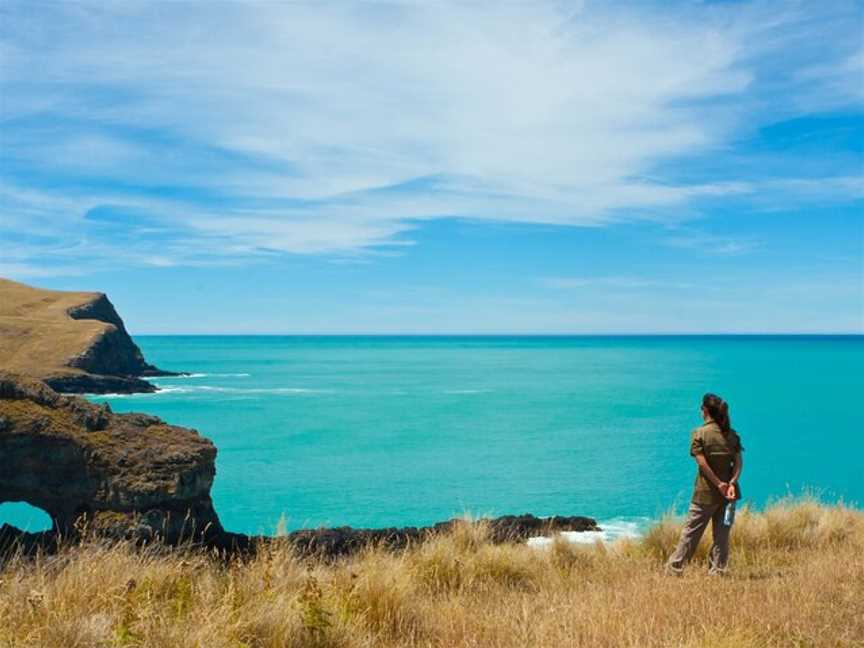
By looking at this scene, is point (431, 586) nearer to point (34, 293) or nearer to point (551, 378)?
point (551, 378)

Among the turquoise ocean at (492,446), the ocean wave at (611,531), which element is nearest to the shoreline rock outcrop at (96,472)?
the turquoise ocean at (492,446)

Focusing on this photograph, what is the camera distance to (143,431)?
15.2 m

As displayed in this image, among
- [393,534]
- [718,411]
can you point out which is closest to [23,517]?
[393,534]

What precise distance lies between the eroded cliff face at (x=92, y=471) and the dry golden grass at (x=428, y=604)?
5649mm

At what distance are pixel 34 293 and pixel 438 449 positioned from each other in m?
114

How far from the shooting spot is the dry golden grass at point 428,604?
564 centimetres

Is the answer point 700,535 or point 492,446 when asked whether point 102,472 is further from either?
point 492,446

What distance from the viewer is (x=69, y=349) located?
3807 inches

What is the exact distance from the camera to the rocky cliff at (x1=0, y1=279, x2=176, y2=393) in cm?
9006

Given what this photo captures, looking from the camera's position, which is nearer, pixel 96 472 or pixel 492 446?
pixel 96 472

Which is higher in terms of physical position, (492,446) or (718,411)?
(718,411)

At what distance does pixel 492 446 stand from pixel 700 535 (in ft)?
138

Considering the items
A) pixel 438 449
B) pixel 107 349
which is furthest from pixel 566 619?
pixel 107 349

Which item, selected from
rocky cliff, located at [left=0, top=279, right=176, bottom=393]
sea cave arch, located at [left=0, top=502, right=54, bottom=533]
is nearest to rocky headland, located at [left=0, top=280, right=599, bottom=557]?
sea cave arch, located at [left=0, top=502, right=54, bottom=533]
